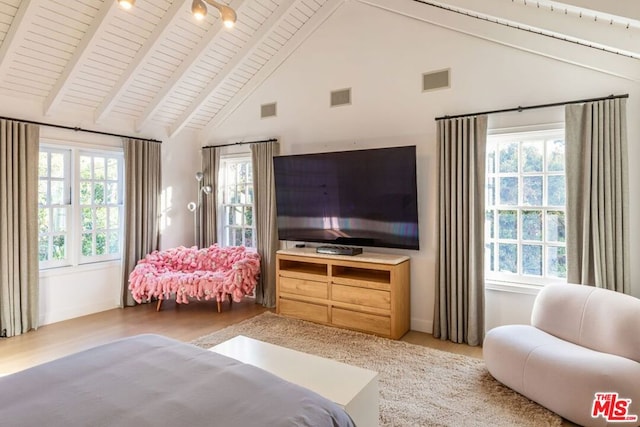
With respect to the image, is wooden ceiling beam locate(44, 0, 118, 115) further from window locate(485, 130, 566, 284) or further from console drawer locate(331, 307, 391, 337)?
window locate(485, 130, 566, 284)

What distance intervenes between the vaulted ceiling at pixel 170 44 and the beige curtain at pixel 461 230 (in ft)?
3.30

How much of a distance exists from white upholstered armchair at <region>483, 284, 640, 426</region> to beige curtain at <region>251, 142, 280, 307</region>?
2.70 meters

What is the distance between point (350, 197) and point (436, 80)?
146 cm

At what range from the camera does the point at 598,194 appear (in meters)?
2.86

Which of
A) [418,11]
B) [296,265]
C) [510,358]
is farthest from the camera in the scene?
[296,265]

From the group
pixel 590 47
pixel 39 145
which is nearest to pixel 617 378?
pixel 590 47

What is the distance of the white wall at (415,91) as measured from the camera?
122 inches

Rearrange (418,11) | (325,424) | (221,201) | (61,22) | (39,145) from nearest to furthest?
1. (325,424)
2. (61,22)
3. (418,11)
4. (39,145)
5. (221,201)

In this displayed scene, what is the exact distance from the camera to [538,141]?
3.30 meters

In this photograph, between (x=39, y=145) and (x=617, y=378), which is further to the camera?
(x=39, y=145)

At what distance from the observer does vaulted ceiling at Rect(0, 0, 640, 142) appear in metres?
2.73

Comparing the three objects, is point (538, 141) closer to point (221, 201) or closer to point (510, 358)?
point (510, 358)

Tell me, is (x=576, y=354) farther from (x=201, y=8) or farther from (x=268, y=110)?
(x=268, y=110)

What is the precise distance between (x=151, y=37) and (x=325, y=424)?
3.84 meters
